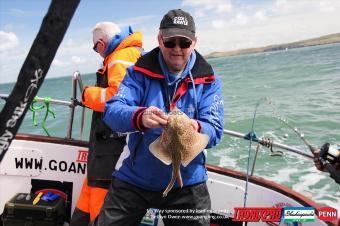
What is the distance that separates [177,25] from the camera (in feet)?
9.06

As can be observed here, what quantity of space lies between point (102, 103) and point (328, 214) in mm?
2493

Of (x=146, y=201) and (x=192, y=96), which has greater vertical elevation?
(x=192, y=96)

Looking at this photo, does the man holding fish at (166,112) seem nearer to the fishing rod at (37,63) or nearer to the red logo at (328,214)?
the red logo at (328,214)

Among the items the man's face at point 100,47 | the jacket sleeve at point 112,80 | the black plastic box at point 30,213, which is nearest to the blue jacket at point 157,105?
the jacket sleeve at point 112,80

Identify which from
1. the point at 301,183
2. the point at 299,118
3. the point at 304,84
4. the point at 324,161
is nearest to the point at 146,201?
the point at 324,161

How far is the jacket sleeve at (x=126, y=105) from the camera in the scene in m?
2.59

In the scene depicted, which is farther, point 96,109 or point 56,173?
point 56,173

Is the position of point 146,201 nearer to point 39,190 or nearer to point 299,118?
point 39,190

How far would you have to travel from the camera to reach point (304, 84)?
2638 cm

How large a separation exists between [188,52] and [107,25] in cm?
129

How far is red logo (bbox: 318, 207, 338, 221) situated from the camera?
10.9 feet

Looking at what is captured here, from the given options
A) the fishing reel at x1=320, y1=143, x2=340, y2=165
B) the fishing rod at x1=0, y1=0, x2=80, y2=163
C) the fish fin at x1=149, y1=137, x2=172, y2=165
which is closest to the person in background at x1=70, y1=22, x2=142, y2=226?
the fish fin at x1=149, y1=137, x2=172, y2=165

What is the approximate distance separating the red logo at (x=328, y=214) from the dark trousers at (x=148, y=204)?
1.25m

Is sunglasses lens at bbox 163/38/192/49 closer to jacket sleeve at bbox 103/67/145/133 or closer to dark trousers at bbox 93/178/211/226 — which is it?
jacket sleeve at bbox 103/67/145/133
